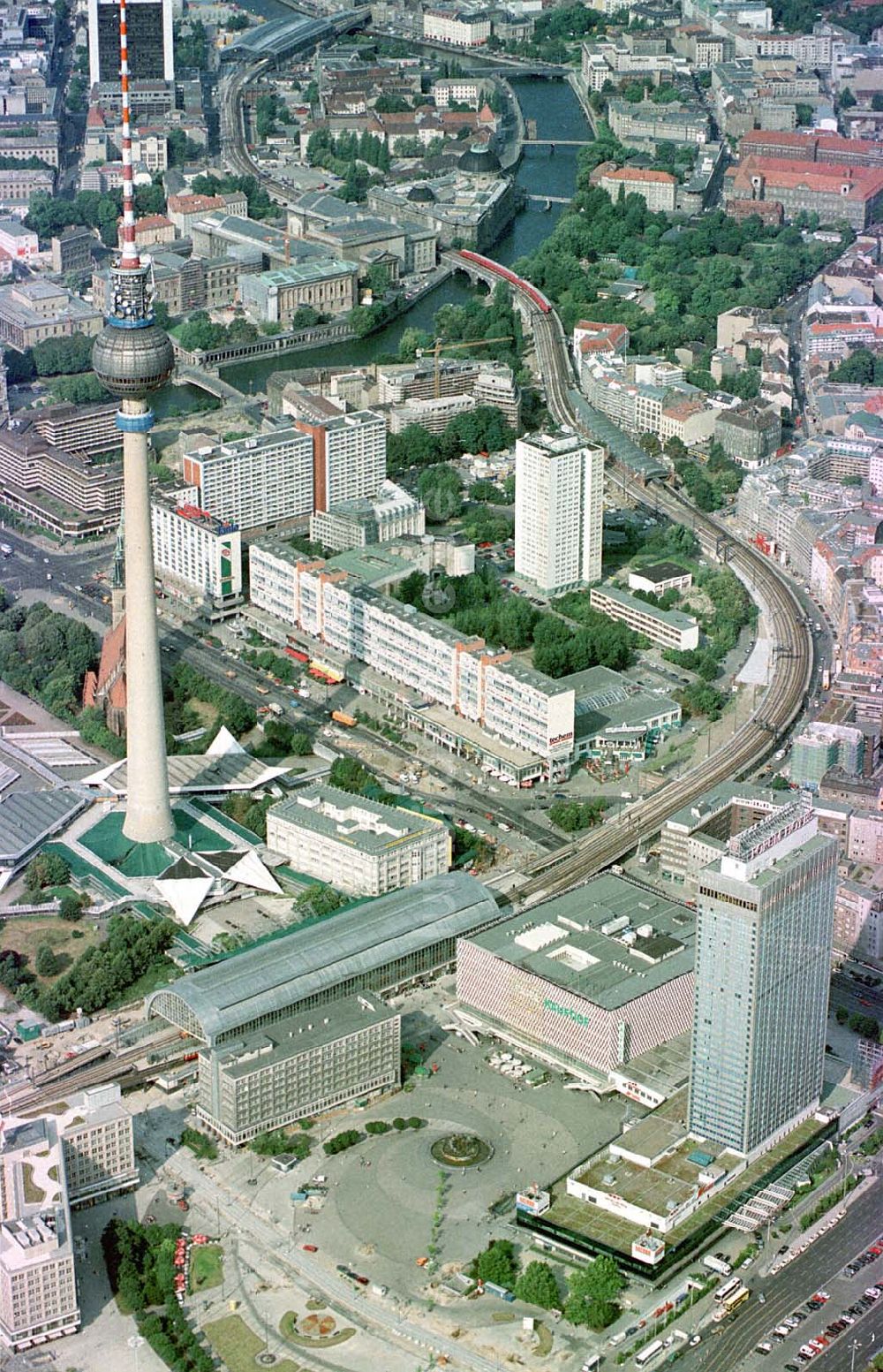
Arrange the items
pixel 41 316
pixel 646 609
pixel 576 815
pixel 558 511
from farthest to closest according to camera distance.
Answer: pixel 41 316
pixel 558 511
pixel 646 609
pixel 576 815

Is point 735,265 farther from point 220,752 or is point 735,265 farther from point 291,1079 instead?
point 291,1079

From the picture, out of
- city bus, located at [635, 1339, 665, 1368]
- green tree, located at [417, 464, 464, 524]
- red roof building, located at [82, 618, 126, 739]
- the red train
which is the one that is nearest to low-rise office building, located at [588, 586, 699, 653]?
green tree, located at [417, 464, 464, 524]

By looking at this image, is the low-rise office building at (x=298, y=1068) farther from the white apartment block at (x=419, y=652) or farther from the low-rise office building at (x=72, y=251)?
the low-rise office building at (x=72, y=251)

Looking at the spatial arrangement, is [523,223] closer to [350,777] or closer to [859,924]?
[350,777]

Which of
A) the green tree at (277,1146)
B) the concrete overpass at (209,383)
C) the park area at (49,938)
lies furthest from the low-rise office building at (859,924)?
the concrete overpass at (209,383)

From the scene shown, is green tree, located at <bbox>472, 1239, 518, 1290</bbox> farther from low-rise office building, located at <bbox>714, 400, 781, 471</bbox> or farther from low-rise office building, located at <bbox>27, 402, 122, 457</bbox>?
low-rise office building, located at <bbox>27, 402, 122, 457</bbox>

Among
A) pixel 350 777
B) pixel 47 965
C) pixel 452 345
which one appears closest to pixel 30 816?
pixel 47 965
